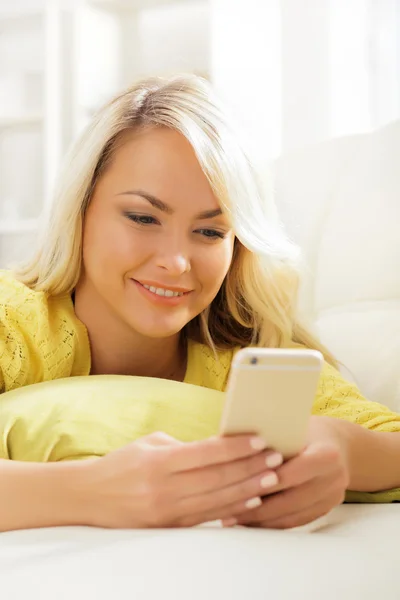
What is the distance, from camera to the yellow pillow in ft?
2.96

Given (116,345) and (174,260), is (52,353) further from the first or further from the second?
(174,260)

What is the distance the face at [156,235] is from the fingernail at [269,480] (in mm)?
444

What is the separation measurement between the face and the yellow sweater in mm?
84

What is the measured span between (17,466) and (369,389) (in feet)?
2.21

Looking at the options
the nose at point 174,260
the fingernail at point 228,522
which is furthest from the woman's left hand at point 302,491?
the nose at point 174,260

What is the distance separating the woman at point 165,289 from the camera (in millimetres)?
835

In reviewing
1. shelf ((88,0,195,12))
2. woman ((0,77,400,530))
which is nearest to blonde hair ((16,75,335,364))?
woman ((0,77,400,530))

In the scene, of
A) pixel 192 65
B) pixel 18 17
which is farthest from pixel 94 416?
pixel 18 17

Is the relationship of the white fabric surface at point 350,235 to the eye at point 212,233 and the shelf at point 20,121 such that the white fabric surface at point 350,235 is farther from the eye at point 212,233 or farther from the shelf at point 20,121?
the shelf at point 20,121

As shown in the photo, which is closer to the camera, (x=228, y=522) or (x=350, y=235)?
(x=228, y=522)

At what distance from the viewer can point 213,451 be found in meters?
0.74

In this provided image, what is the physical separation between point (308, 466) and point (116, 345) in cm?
59

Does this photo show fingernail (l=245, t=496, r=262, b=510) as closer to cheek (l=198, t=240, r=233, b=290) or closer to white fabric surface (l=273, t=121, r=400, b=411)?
cheek (l=198, t=240, r=233, b=290)

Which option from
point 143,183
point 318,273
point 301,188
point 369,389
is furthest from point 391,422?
point 301,188
